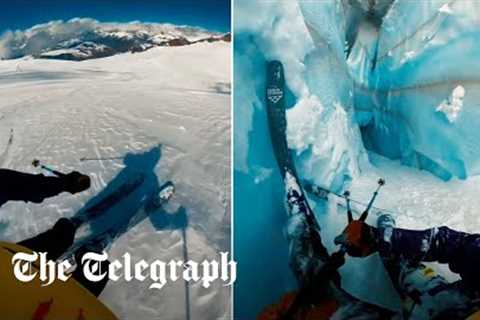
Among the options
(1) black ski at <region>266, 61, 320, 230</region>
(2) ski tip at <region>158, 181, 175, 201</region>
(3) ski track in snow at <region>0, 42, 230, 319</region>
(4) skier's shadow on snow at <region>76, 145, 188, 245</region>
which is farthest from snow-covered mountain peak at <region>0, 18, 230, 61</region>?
(2) ski tip at <region>158, 181, 175, 201</region>

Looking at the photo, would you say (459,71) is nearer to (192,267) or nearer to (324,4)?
(324,4)

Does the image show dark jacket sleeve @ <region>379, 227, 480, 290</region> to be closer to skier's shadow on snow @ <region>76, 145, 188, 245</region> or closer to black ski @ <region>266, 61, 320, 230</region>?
black ski @ <region>266, 61, 320, 230</region>

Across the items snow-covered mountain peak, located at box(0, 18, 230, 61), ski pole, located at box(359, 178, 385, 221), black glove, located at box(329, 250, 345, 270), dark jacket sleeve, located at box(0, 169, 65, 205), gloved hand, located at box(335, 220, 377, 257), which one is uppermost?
snow-covered mountain peak, located at box(0, 18, 230, 61)

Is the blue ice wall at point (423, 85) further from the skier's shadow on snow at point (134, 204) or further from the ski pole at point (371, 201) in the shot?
the skier's shadow on snow at point (134, 204)

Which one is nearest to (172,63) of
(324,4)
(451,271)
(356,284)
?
(324,4)

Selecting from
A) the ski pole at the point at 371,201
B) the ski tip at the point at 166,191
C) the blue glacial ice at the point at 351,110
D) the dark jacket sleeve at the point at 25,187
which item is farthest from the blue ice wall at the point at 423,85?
the dark jacket sleeve at the point at 25,187

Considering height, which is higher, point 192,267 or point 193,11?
point 193,11
